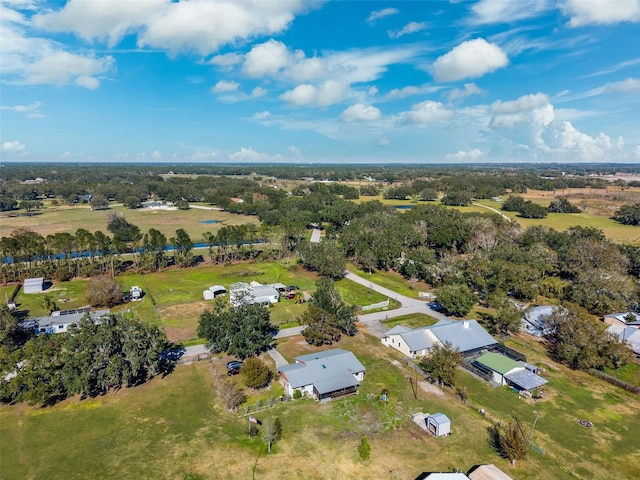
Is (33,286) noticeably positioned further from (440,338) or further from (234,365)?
(440,338)

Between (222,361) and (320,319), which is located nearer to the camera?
(222,361)

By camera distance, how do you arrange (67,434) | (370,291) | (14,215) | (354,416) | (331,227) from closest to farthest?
(67,434) → (354,416) → (370,291) → (331,227) → (14,215)

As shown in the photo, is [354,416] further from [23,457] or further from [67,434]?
[23,457]

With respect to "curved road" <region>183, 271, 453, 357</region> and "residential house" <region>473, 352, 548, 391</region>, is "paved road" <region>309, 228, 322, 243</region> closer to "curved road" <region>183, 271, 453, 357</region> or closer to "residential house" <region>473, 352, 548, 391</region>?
"curved road" <region>183, 271, 453, 357</region>

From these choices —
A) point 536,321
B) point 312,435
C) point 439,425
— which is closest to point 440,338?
point 439,425

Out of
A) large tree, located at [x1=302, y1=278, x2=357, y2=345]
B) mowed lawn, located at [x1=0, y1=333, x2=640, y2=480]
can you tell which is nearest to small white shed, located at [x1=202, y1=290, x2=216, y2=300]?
large tree, located at [x1=302, y1=278, x2=357, y2=345]

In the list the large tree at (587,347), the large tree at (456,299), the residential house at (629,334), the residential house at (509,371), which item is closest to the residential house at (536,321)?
the large tree at (587,347)

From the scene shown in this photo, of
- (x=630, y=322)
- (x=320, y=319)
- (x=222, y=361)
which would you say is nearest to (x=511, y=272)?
(x=630, y=322)
